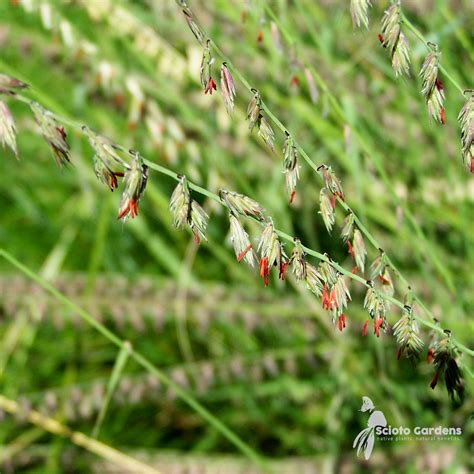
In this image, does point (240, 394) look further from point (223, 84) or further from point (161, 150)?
point (223, 84)

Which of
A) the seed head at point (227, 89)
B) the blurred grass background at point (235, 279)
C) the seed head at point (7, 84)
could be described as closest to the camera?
the seed head at point (7, 84)

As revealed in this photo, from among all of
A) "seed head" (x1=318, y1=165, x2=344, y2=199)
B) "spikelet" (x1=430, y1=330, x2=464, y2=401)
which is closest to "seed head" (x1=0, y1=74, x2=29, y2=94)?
"seed head" (x1=318, y1=165, x2=344, y2=199)

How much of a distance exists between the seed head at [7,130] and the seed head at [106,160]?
83 mm

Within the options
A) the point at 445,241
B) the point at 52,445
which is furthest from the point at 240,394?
the point at 445,241

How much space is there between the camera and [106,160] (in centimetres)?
83

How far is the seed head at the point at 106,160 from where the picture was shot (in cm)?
81

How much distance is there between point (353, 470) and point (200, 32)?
45.3 inches

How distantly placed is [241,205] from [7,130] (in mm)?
274

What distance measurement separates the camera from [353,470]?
163cm

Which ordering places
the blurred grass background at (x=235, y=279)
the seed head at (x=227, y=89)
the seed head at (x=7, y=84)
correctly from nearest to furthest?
the seed head at (x=7, y=84) < the seed head at (x=227, y=89) < the blurred grass background at (x=235, y=279)

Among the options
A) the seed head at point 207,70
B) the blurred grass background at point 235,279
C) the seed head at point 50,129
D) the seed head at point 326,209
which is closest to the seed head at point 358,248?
the seed head at point 326,209

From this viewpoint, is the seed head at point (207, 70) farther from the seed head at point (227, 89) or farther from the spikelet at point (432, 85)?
the spikelet at point (432, 85)

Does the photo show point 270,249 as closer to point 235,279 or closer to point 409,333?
point 409,333

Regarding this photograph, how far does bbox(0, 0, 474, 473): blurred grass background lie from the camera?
1.74 meters
